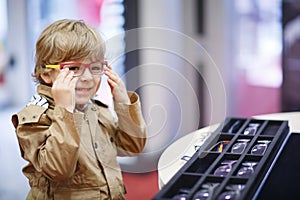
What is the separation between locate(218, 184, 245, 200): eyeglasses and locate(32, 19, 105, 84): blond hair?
58 cm

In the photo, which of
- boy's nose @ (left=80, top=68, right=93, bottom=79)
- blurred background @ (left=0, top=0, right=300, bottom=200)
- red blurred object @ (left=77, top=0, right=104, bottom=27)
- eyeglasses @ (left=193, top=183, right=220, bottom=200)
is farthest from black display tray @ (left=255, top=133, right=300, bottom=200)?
red blurred object @ (left=77, top=0, right=104, bottom=27)

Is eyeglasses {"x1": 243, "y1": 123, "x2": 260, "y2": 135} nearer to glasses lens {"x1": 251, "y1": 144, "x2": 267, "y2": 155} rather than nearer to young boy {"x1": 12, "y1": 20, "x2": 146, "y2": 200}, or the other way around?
glasses lens {"x1": 251, "y1": 144, "x2": 267, "y2": 155}

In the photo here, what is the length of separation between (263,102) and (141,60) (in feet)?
2.84

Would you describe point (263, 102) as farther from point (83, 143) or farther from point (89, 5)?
point (83, 143)

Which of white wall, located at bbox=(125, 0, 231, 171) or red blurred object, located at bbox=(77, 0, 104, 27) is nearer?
white wall, located at bbox=(125, 0, 231, 171)

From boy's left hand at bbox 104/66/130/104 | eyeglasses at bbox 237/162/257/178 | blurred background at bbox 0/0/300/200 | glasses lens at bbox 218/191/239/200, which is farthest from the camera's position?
blurred background at bbox 0/0/300/200

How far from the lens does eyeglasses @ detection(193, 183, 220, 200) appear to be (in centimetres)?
111

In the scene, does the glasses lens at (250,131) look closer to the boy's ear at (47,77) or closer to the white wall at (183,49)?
the boy's ear at (47,77)

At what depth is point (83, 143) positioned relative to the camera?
5.17ft

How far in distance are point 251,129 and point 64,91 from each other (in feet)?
1.77

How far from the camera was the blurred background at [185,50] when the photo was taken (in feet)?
10.1

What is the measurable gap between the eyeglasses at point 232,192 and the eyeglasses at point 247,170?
71mm

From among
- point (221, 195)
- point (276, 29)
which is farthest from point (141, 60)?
point (221, 195)

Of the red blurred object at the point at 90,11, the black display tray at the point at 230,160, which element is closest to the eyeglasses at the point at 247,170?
the black display tray at the point at 230,160
